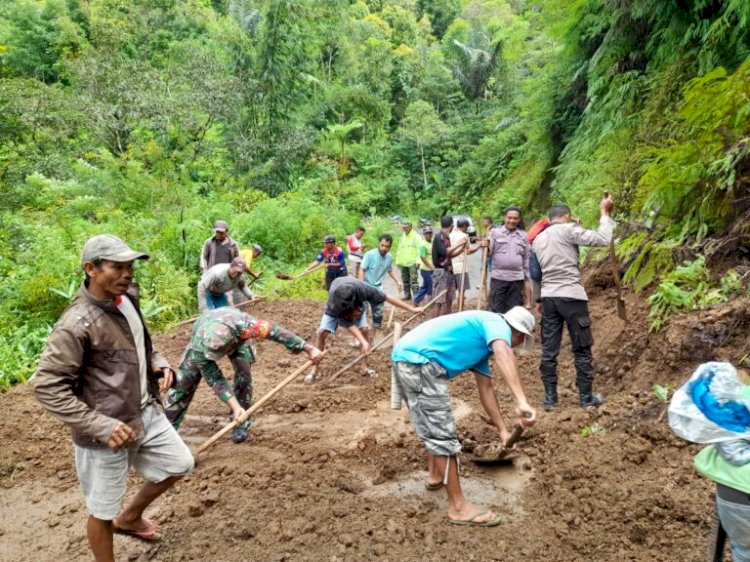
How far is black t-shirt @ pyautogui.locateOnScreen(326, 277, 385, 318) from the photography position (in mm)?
6488

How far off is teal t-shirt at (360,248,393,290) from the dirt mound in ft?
8.53

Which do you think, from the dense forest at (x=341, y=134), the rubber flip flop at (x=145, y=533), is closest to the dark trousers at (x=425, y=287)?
the dense forest at (x=341, y=134)

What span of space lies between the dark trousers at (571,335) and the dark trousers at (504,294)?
208 cm

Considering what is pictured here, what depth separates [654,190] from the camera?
20.5ft

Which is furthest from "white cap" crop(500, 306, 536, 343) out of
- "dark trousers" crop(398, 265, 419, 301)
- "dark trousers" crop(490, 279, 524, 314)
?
"dark trousers" crop(398, 265, 419, 301)

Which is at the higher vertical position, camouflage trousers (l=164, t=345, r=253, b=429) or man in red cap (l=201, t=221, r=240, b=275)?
man in red cap (l=201, t=221, r=240, b=275)

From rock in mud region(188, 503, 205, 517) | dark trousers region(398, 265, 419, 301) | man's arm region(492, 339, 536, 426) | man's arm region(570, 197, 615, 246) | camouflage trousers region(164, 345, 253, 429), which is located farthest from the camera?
dark trousers region(398, 265, 419, 301)

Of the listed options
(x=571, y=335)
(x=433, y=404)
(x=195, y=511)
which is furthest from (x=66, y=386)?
(x=571, y=335)

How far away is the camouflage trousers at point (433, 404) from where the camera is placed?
365 centimetres

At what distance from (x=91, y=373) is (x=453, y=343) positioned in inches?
86.6

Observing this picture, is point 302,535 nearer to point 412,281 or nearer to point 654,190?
point 654,190

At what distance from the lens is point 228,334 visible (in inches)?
180

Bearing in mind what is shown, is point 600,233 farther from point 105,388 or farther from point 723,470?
point 105,388

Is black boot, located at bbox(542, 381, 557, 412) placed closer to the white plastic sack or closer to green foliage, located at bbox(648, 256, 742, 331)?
green foliage, located at bbox(648, 256, 742, 331)
